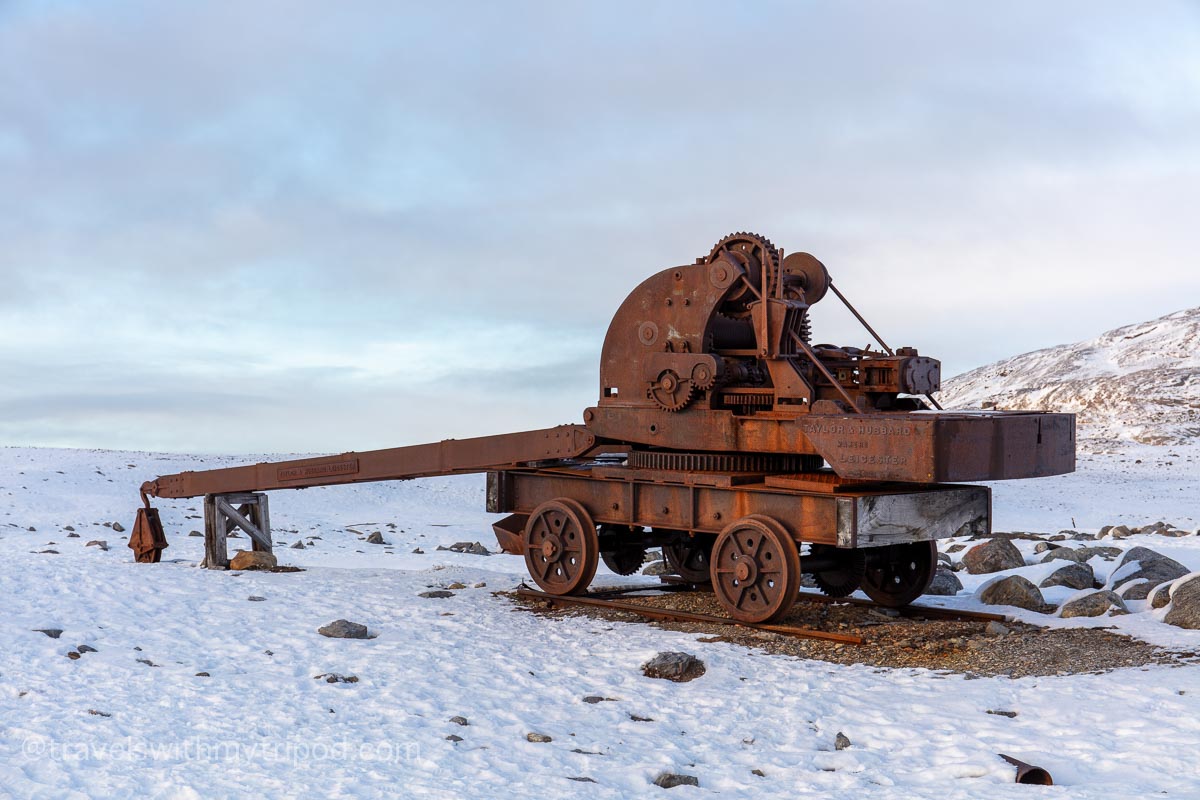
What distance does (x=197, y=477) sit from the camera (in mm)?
15086

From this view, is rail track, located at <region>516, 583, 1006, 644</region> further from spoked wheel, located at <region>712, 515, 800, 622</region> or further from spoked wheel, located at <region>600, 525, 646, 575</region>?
spoked wheel, located at <region>600, 525, 646, 575</region>

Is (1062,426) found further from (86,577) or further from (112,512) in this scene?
(112,512)

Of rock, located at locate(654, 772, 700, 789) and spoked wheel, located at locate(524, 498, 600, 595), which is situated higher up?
spoked wheel, located at locate(524, 498, 600, 595)

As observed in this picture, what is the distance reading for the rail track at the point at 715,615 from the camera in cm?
1040

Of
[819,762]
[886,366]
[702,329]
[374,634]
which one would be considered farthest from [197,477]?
[819,762]

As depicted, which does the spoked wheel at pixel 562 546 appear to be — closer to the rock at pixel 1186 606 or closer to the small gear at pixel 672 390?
the small gear at pixel 672 390

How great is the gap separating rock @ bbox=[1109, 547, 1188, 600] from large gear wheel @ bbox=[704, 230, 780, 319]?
17.6 ft

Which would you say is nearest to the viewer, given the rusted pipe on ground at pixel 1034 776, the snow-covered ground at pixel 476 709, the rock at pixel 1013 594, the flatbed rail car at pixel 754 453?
the snow-covered ground at pixel 476 709

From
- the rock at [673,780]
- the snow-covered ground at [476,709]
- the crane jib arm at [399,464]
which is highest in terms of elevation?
the crane jib arm at [399,464]

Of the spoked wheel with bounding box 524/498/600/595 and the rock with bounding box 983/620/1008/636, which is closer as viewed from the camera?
the rock with bounding box 983/620/1008/636

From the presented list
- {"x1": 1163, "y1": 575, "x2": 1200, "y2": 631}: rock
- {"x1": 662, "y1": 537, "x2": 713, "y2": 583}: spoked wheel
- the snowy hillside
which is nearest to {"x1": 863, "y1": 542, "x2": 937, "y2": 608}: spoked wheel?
{"x1": 662, "y1": 537, "x2": 713, "y2": 583}: spoked wheel

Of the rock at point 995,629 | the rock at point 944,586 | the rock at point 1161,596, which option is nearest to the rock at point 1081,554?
the rock at point 944,586

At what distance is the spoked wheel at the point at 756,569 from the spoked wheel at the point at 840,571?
1551 millimetres

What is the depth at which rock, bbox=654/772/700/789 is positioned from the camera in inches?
263
